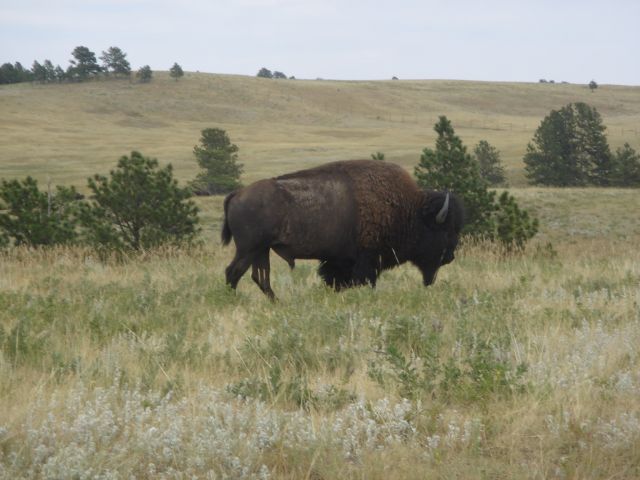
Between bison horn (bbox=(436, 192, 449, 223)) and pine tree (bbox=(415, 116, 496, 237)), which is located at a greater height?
bison horn (bbox=(436, 192, 449, 223))

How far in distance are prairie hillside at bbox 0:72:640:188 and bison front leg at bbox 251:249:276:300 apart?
41411mm

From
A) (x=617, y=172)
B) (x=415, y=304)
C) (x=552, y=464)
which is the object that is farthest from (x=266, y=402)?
(x=617, y=172)

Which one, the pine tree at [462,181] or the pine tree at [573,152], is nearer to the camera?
the pine tree at [462,181]

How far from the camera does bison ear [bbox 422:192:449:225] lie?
30.8 feet

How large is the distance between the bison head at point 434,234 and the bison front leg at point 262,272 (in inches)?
80.7

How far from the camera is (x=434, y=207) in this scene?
373 inches

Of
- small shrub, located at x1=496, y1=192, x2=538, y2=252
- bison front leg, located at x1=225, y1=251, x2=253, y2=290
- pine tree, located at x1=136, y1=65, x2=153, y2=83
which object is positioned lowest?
small shrub, located at x1=496, y1=192, x2=538, y2=252

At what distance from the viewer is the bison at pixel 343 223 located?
28.3 ft

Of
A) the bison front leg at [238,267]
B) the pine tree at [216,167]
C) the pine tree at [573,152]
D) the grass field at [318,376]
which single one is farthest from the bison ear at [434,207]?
the pine tree at [573,152]

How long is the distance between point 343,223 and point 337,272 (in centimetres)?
71

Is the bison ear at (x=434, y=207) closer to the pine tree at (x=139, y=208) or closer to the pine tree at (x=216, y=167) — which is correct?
the pine tree at (x=139, y=208)

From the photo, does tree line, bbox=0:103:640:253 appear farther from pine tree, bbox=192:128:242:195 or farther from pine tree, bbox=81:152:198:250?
pine tree, bbox=192:128:242:195

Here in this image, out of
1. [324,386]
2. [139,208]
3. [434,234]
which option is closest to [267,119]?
[139,208]

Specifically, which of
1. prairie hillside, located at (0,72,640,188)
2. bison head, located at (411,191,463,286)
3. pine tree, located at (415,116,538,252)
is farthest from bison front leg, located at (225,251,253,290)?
prairie hillside, located at (0,72,640,188)
